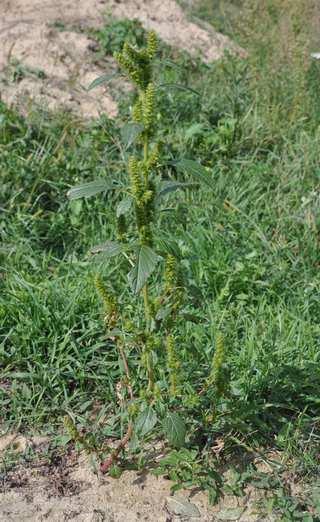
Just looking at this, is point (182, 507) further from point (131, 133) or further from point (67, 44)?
point (67, 44)

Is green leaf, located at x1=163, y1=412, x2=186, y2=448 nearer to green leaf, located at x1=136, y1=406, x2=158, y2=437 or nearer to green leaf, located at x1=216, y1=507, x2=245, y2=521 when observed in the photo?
green leaf, located at x1=136, y1=406, x2=158, y2=437

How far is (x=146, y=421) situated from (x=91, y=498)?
0.46m

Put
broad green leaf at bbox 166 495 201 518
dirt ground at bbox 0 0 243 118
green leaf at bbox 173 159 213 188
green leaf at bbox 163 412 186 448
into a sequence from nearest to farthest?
green leaf at bbox 173 159 213 188 < green leaf at bbox 163 412 186 448 < broad green leaf at bbox 166 495 201 518 < dirt ground at bbox 0 0 243 118

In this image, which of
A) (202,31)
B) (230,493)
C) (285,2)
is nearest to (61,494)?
(230,493)

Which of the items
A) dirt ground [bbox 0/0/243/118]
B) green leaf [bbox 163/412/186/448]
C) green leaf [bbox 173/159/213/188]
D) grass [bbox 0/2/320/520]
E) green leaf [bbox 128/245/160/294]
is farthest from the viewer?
dirt ground [bbox 0/0/243/118]

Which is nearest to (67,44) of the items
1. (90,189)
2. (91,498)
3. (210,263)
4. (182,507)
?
(210,263)

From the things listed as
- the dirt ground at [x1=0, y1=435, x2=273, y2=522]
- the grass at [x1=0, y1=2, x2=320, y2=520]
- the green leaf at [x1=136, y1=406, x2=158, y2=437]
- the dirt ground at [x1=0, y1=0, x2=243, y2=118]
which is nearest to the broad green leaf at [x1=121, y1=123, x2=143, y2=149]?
the grass at [x1=0, y1=2, x2=320, y2=520]

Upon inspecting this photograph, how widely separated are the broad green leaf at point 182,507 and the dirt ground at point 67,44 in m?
2.72

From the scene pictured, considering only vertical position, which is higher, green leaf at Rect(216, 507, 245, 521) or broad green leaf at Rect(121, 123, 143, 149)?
broad green leaf at Rect(121, 123, 143, 149)

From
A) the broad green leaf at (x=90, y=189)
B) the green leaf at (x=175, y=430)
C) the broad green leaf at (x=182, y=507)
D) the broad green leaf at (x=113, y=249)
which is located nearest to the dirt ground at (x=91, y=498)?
the broad green leaf at (x=182, y=507)

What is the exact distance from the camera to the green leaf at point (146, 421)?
2.49 metres

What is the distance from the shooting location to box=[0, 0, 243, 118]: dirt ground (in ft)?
16.0

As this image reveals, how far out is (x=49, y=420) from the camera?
9.96 feet

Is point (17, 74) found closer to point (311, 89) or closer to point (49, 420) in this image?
point (311, 89)
